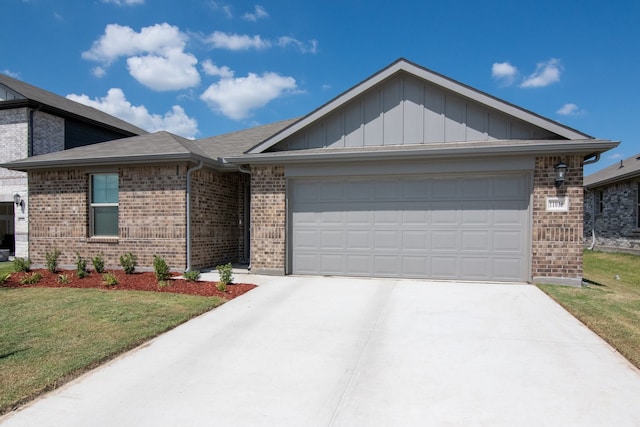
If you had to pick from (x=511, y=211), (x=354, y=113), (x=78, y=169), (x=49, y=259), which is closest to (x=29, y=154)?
(x=78, y=169)

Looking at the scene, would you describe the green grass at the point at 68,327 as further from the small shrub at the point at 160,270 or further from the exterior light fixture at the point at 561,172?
the exterior light fixture at the point at 561,172

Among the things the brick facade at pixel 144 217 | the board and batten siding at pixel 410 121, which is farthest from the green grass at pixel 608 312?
the brick facade at pixel 144 217

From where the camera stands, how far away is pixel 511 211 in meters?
8.45

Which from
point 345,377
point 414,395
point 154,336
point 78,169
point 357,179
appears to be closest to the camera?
point 414,395

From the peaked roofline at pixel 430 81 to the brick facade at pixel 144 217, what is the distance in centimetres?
217

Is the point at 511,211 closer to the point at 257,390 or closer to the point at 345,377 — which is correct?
the point at 345,377

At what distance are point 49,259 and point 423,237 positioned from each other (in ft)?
30.4

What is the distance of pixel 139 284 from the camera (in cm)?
845

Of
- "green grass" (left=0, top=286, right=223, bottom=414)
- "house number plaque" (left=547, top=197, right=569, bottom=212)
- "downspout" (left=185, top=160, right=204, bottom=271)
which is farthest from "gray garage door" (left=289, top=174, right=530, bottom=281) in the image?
"green grass" (left=0, top=286, right=223, bottom=414)

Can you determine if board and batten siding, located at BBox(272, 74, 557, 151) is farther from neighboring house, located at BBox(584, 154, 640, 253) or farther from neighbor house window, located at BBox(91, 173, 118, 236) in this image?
neighboring house, located at BBox(584, 154, 640, 253)

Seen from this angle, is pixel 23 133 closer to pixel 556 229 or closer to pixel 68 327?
pixel 68 327

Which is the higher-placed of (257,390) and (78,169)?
(78,169)

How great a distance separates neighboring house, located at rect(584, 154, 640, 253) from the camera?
53.1ft

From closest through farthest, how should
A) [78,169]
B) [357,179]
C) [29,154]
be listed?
[357,179] → [78,169] → [29,154]
